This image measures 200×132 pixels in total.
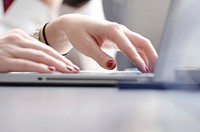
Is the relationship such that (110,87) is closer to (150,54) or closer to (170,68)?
(170,68)

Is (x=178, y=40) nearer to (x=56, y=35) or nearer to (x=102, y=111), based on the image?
(x=102, y=111)

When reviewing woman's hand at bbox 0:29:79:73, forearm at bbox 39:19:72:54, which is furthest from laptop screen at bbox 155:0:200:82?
forearm at bbox 39:19:72:54

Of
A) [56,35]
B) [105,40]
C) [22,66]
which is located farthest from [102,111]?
[56,35]

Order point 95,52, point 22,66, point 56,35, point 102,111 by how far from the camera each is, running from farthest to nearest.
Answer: point 56,35, point 95,52, point 22,66, point 102,111

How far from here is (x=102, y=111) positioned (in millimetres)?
296

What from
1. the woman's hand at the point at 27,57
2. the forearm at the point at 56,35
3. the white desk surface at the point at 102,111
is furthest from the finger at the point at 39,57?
the forearm at the point at 56,35

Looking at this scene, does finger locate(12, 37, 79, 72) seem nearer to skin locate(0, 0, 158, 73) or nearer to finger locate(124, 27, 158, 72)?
skin locate(0, 0, 158, 73)

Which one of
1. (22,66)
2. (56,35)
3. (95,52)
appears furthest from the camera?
(56,35)

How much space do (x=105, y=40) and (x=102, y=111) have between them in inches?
12.6

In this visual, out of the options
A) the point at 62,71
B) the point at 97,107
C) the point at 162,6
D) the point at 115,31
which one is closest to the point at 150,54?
the point at 115,31

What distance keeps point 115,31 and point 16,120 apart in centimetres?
29

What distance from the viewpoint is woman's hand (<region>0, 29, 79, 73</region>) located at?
45 cm

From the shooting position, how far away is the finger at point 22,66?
17.6 inches

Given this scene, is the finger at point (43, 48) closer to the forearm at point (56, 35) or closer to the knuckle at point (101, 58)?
the knuckle at point (101, 58)
